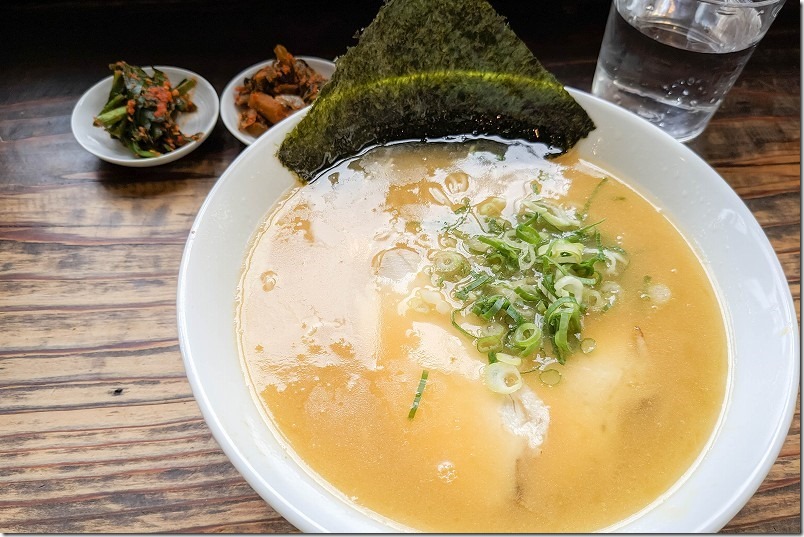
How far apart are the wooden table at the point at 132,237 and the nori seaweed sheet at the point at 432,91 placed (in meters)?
0.55

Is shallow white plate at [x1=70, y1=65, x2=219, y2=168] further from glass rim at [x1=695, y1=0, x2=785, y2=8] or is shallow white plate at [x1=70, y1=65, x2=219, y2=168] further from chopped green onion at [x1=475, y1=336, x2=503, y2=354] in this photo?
glass rim at [x1=695, y1=0, x2=785, y2=8]

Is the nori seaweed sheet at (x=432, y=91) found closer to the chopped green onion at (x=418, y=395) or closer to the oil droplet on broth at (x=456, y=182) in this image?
the oil droplet on broth at (x=456, y=182)

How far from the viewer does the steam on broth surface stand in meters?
1.40

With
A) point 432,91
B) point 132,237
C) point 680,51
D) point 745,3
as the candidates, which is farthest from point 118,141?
point 745,3

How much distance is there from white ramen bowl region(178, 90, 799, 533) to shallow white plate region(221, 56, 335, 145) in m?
0.53

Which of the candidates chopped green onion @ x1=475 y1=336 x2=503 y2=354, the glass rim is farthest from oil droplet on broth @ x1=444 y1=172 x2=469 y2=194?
the glass rim

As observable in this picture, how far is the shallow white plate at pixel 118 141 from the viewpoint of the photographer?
2.13m

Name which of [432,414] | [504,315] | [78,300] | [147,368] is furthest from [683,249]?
[78,300]

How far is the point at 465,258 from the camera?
1709 mm

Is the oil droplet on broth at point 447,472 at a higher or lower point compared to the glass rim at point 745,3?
lower

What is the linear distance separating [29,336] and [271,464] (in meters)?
0.90

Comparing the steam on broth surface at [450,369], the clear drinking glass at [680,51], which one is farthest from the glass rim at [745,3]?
the steam on broth surface at [450,369]

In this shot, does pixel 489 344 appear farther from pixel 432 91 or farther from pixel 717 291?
pixel 432 91

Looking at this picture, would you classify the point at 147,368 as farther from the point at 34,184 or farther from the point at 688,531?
the point at 688,531
